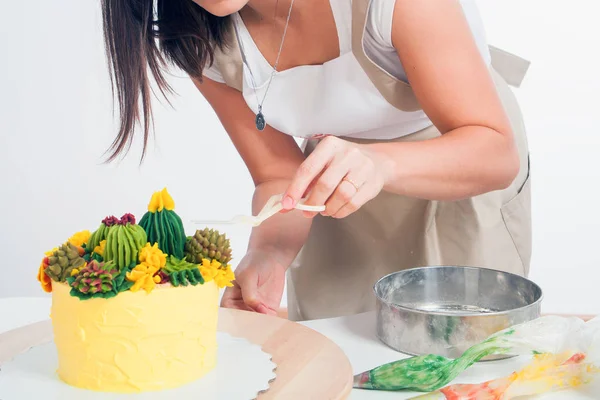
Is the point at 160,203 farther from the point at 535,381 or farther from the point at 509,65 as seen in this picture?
the point at 509,65

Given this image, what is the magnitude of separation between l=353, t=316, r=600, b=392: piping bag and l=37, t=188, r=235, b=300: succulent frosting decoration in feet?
0.80

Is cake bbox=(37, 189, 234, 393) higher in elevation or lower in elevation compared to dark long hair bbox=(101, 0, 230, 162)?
lower

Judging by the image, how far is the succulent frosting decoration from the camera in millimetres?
916

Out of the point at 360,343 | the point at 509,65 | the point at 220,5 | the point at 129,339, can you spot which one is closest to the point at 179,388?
the point at 129,339

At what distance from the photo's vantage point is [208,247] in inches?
39.2

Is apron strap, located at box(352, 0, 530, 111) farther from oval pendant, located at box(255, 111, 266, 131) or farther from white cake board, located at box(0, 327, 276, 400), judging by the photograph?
white cake board, located at box(0, 327, 276, 400)

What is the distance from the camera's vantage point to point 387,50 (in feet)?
4.20

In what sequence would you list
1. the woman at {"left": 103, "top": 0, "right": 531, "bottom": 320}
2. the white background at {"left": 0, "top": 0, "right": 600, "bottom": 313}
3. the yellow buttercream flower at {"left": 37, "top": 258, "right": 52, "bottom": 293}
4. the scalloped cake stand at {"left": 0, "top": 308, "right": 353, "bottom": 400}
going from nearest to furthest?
the scalloped cake stand at {"left": 0, "top": 308, "right": 353, "bottom": 400} < the yellow buttercream flower at {"left": 37, "top": 258, "right": 52, "bottom": 293} < the woman at {"left": 103, "top": 0, "right": 531, "bottom": 320} < the white background at {"left": 0, "top": 0, "right": 600, "bottom": 313}

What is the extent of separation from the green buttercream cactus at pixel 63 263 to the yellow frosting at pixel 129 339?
0.01 metres

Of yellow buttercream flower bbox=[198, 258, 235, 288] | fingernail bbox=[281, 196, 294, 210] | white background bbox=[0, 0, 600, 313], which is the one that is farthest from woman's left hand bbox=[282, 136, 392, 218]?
white background bbox=[0, 0, 600, 313]

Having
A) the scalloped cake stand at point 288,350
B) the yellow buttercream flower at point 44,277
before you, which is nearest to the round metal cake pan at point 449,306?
the scalloped cake stand at point 288,350

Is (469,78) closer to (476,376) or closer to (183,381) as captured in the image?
(476,376)

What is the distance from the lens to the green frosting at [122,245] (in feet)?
3.11

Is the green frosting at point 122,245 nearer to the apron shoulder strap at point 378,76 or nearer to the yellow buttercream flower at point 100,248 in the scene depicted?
the yellow buttercream flower at point 100,248
